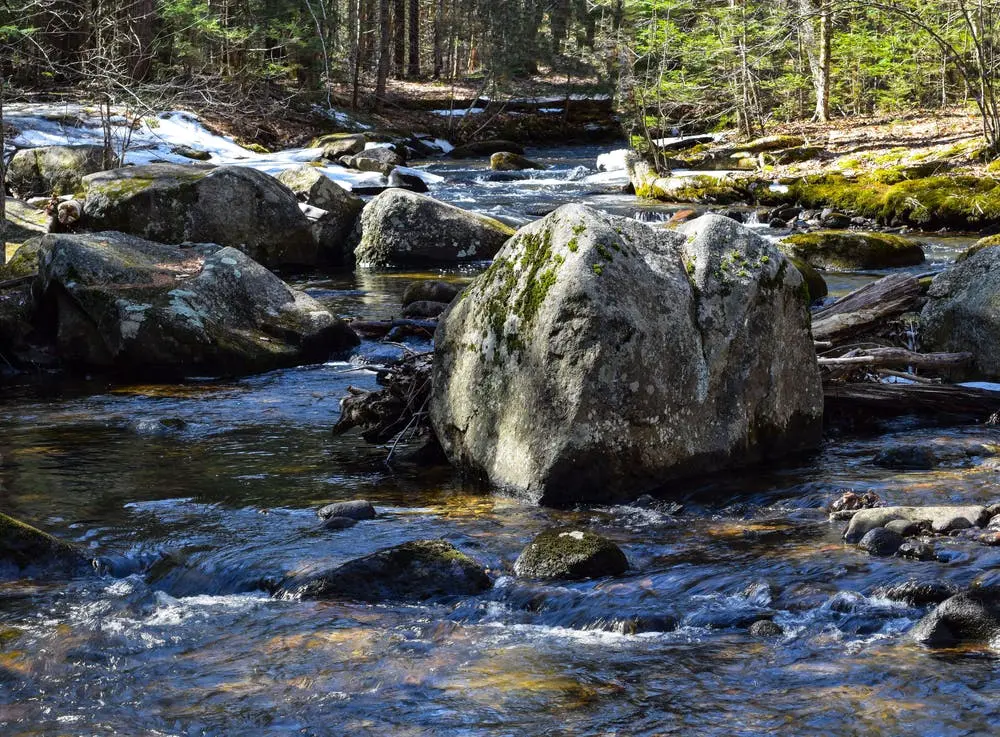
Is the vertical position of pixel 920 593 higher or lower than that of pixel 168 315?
lower

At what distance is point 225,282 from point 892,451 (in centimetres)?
656

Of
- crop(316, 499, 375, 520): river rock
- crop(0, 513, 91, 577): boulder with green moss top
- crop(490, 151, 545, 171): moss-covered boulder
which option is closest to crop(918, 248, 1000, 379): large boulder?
crop(316, 499, 375, 520): river rock

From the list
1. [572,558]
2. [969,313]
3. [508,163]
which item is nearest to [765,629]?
[572,558]

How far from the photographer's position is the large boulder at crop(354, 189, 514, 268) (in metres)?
16.1

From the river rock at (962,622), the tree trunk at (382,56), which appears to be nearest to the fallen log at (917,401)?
the river rock at (962,622)

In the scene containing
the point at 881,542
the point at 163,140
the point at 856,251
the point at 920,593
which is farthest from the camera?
the point at 163,140

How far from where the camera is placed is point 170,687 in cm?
395

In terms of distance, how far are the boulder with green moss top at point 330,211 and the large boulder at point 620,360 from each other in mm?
9903

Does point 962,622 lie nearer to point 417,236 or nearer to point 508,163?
point 417,236

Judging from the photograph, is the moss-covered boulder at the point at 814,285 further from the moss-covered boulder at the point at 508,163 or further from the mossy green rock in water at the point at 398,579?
the moss-covered boulder at the point at 508,163

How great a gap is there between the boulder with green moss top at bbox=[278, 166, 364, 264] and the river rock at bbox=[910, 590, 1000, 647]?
1306 centimetres

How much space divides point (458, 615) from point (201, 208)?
1135 cm

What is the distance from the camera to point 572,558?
496 cm

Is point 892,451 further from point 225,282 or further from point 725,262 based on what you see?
point 225,282
